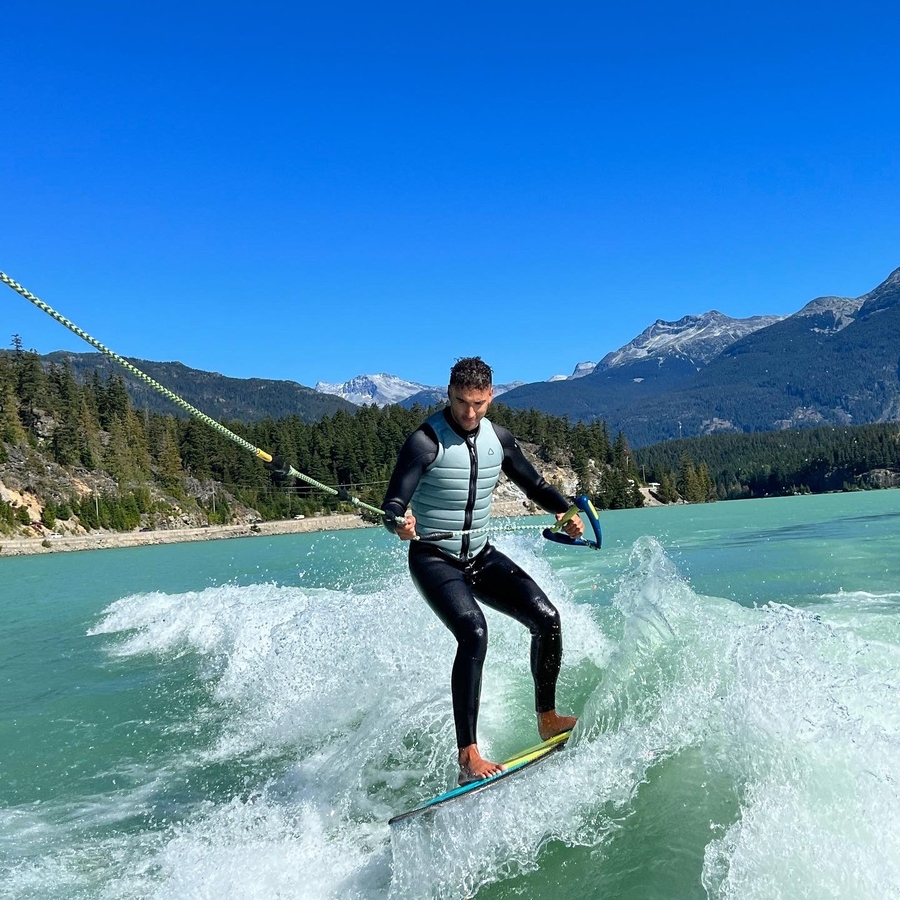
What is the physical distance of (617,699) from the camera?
18.8 ft

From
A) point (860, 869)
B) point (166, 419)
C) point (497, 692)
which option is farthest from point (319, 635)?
point (166, 419)

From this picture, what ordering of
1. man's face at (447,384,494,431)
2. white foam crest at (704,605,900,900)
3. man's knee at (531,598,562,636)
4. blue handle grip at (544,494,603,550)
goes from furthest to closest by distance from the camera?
blue handle grip at (544,494,603,550), man's knee at (531,598,562,636), man's face at (447,384,494,431), white foam crest at (704,605,900,900)

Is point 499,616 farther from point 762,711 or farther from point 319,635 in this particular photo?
point 762,711

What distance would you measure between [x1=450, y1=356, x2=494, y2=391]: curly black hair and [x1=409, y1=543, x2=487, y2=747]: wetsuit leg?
3.85 ft

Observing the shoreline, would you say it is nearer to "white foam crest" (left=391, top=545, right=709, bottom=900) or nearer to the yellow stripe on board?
the yellow stripe on board

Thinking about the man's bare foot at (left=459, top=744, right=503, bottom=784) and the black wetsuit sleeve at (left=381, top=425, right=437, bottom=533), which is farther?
the black wetsuit sleeve at (left=381, top=425, right=437, bottom=533)

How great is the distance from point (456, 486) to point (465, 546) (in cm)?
47

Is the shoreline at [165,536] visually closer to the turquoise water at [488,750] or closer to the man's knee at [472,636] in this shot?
the turquoise water at [488,750]

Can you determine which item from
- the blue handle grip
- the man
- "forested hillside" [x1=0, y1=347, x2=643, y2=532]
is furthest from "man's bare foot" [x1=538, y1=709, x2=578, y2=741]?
"forested hillside" [x1=0, y1=347, x2=643, y2=532]

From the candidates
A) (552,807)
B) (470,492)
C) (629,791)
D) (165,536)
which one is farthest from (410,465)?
(165,536)

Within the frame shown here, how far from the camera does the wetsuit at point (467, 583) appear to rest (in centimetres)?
551

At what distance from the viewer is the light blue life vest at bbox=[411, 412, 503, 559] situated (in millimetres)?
5707

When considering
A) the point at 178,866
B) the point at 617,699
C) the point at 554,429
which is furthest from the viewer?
the point at 554,429

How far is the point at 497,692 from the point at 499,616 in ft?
6.43
